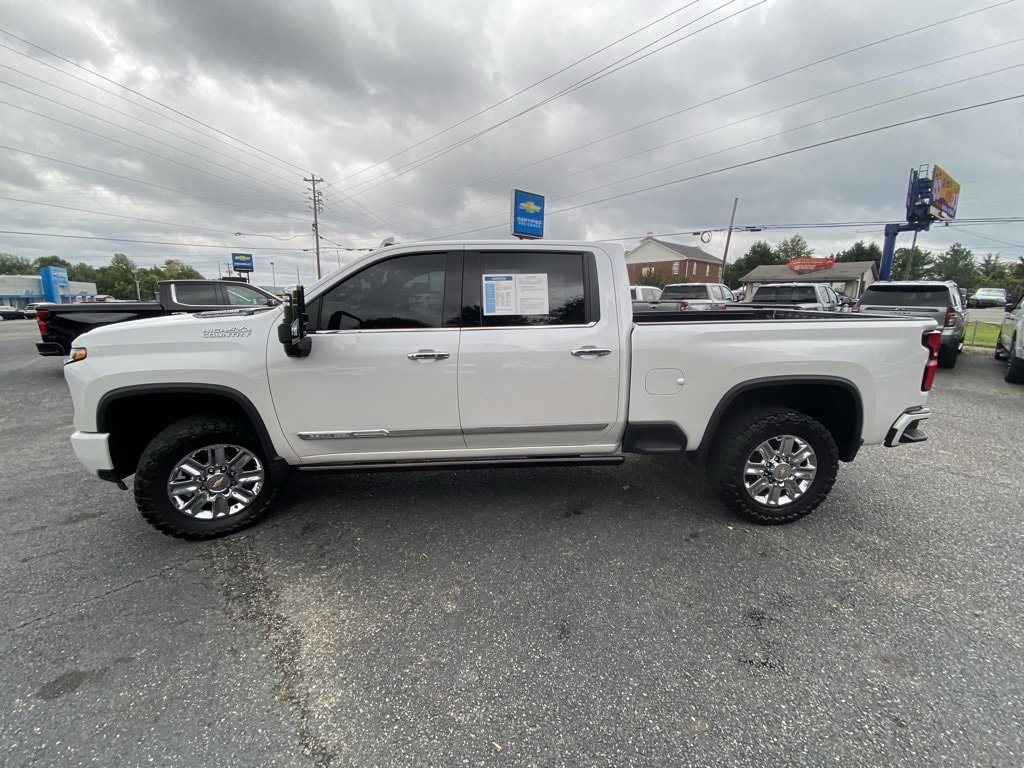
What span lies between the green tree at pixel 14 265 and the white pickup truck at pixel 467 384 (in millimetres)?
128617

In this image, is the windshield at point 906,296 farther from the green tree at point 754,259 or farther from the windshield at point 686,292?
the green tree at point 754,259

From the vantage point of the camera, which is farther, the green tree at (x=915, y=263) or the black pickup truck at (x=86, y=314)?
the green tree at (x=915, y=263)

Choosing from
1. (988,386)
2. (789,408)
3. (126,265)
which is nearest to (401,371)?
(789,408)

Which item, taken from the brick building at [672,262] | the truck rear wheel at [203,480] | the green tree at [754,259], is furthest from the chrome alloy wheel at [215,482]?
the green tree at [754,259]

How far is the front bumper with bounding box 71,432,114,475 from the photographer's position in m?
2.78

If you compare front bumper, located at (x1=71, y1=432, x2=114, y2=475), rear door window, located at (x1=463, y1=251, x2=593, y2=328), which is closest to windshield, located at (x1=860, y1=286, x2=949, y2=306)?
A: rear door window, located at (x1=463, y1=251, x2=593, y2=328)

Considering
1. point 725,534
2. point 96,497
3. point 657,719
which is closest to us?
point 657,719

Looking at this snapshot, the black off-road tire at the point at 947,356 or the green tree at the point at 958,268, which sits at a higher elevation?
the green tree at the point at 958,268

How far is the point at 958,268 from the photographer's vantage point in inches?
2798

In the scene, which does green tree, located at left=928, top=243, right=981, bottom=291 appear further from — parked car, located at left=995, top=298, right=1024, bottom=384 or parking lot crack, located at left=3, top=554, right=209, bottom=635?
parking lot crack, located at left=3, top=554, right=209, bottom=635

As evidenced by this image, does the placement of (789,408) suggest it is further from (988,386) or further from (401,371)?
(988,386)

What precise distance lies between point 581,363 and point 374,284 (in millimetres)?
1459

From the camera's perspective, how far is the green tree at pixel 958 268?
70438mm

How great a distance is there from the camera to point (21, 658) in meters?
2.04
